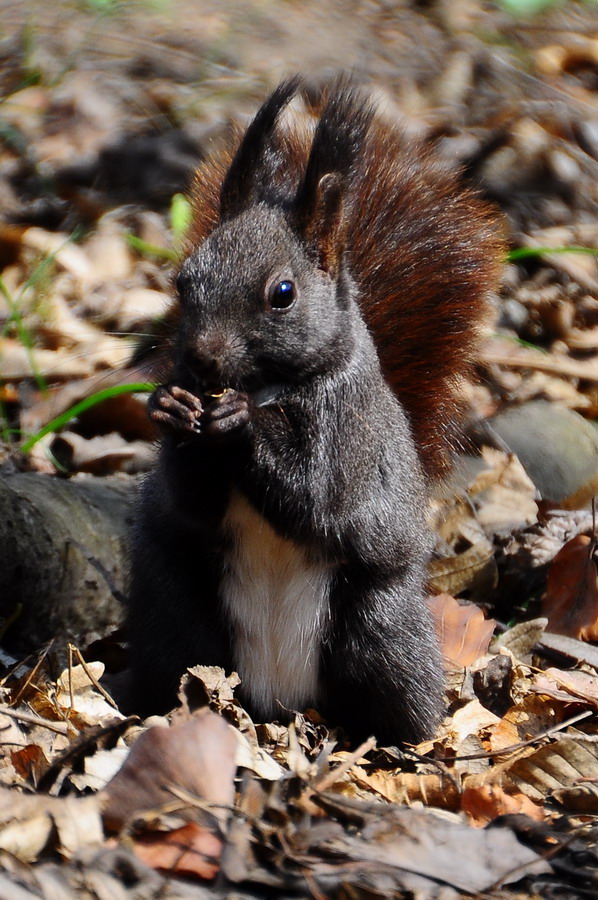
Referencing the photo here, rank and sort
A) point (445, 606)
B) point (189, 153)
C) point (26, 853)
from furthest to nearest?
point (189, 153) → point (445, 606) → point (26, 853)

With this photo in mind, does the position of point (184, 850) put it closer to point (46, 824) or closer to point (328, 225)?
point (46, 824)

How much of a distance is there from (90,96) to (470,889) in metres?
4.29

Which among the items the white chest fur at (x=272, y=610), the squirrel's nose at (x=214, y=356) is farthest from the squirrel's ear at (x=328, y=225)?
the white chest fur at (x=272, y=610)

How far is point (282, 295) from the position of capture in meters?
2.11

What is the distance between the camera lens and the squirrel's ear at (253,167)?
2.30 m

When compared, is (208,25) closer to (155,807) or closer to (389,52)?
(389,52)

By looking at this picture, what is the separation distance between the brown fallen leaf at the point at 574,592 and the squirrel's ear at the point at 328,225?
4.12 feet

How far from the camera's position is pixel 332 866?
152 cm

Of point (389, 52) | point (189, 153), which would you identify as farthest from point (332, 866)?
point (389, 52)

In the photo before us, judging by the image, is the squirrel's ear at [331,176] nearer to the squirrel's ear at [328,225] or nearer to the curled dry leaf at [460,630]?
the squirrel's ear at [328,225]

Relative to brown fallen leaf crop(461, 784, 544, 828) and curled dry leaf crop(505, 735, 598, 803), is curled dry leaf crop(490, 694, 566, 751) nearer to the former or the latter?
curled dry leaf crop(505, 735, 598, 803)

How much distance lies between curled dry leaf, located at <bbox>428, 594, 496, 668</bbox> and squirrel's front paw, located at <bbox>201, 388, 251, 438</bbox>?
981mm

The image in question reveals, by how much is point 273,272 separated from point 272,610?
2.42 ft

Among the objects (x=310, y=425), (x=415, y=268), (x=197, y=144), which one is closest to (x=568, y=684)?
(x=310, y=425)
